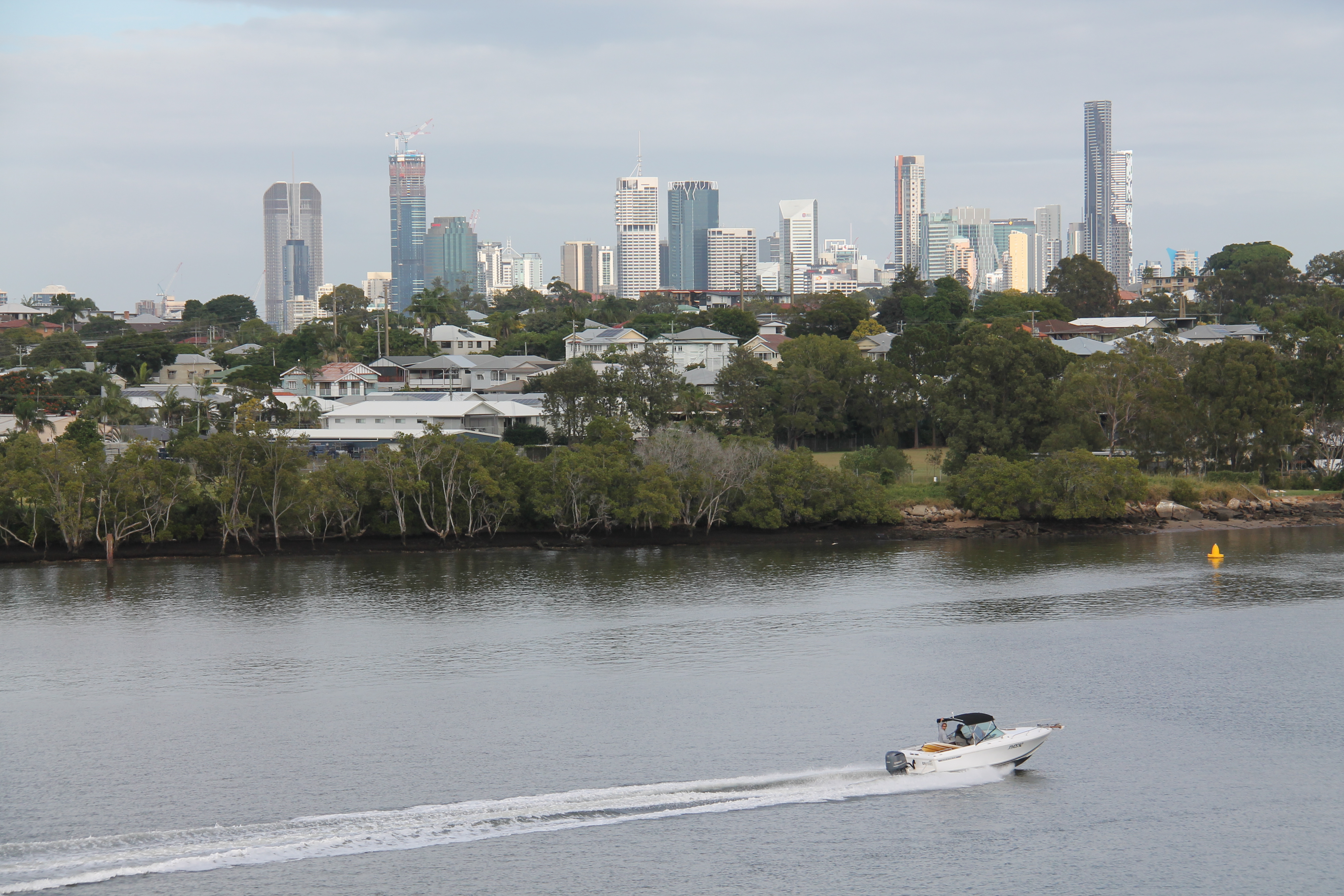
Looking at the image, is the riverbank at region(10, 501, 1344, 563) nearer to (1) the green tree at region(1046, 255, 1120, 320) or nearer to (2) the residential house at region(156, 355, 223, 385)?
(2) the residential house at region(156, 355, 223, 385)

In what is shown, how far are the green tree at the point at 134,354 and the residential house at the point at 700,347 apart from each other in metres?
35.2

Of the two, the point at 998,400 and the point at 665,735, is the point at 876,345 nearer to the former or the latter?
the point at 998,400

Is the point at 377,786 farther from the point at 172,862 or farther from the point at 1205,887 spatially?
the point at 1205,887

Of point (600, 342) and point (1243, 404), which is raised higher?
point (600, 342)

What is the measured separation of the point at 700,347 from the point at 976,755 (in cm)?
6101

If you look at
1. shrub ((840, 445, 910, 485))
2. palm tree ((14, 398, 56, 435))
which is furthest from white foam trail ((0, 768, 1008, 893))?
palm tree ((14, 398, 56, 435))

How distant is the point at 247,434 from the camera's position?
130 ft

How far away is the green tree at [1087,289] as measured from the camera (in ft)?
327

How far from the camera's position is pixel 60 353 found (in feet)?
257

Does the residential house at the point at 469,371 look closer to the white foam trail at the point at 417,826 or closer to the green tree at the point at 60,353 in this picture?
the green tree at the point at 60,353

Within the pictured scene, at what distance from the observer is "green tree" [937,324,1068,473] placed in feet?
153

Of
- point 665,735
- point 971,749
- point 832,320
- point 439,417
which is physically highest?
point 832,320

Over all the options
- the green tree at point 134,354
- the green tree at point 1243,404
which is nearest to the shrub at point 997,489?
the green tree at point 1243,404

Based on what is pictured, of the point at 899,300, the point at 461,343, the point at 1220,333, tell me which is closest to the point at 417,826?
the point at 461,343
